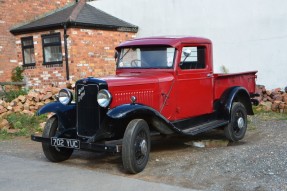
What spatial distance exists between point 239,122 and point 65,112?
3.46 metres

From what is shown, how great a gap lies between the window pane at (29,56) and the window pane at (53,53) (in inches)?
32.7

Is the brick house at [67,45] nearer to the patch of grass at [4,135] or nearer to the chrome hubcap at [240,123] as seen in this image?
the patch of grass at [4,135]

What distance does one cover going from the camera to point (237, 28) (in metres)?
13.6

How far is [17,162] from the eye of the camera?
6.52 metres

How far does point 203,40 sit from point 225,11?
273 inches

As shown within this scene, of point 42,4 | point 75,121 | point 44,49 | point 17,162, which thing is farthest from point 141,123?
point 42,4

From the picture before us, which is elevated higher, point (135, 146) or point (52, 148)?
point (135, 146)

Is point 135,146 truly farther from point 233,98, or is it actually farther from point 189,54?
point 233,98

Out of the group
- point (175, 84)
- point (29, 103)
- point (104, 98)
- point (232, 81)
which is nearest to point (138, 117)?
point (104, 98)

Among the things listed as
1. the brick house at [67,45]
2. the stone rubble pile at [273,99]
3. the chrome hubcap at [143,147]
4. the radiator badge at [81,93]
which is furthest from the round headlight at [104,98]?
the brick house at [67,45]

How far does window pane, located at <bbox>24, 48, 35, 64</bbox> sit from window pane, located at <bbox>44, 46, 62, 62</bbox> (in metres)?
0.83

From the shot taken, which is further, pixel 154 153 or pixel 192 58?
pixel 192 58

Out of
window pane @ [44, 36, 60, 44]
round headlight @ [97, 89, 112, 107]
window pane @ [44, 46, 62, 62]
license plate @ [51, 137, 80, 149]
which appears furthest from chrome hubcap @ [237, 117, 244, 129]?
window pane @ [44, 36, 60, 44]

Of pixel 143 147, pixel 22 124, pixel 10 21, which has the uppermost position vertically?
pixel 10 21
